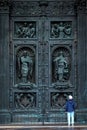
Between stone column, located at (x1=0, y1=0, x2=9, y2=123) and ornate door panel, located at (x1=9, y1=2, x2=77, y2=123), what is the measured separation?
1.17ft

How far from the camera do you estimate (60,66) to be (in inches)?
1335

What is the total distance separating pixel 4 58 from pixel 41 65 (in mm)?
2001

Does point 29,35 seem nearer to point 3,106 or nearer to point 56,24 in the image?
point 56,24

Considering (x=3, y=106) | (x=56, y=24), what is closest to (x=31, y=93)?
(x=3, y=106)

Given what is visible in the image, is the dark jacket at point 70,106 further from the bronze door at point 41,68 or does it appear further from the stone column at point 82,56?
the bronze door at point 41,68

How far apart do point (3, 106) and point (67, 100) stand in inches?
133

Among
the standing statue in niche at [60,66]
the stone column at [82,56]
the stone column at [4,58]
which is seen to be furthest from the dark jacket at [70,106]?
the stone column at [4,58]

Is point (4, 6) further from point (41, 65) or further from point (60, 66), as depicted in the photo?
point (60, 66)

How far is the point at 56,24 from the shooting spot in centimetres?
3431

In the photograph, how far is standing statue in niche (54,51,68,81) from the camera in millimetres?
33906

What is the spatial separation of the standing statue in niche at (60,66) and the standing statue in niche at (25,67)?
4.53 ft

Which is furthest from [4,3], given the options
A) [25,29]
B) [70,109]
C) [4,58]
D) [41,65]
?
[70,109]

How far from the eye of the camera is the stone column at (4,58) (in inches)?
1325

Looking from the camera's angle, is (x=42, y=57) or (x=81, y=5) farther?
(x=42, y=57)
